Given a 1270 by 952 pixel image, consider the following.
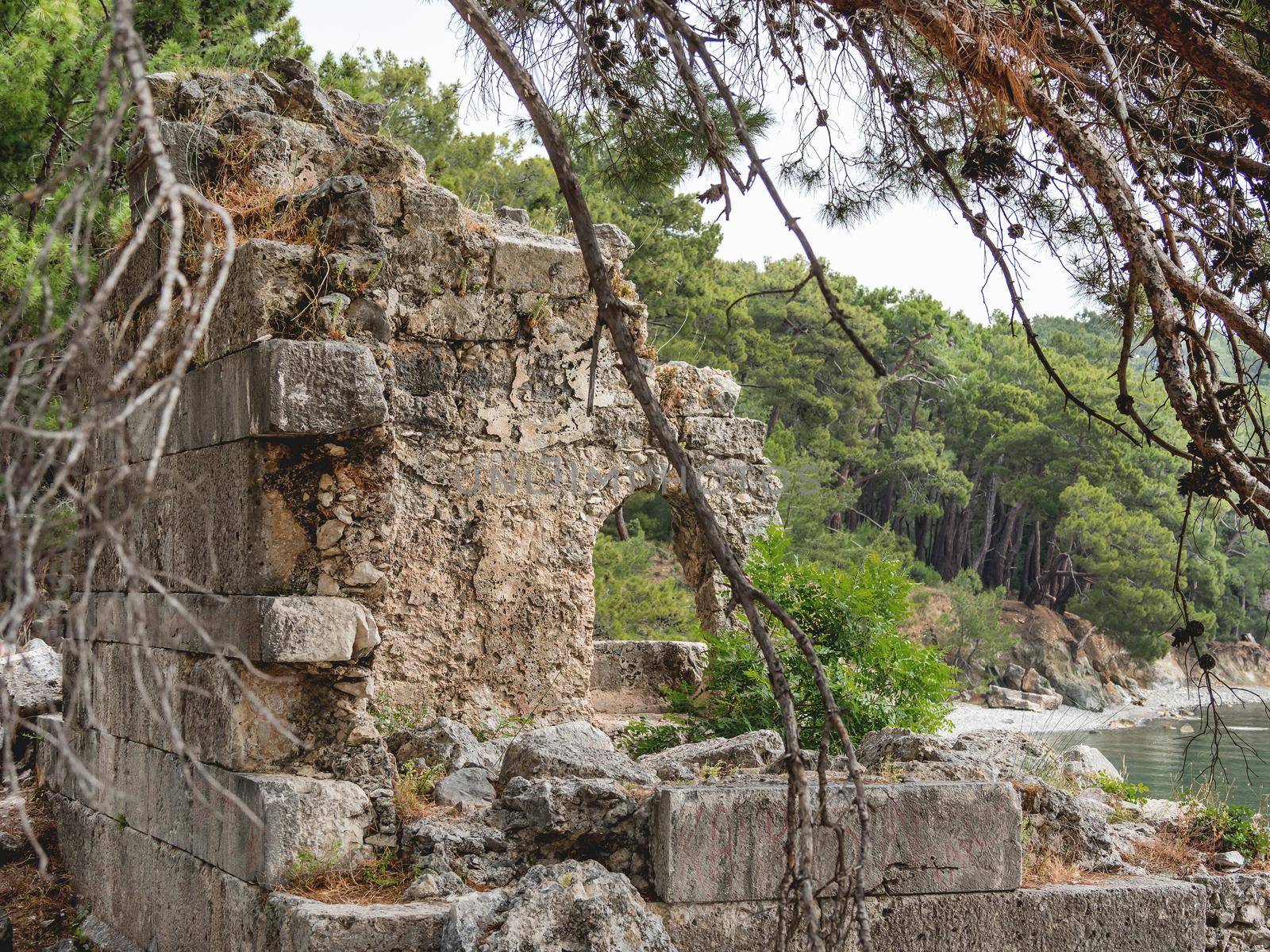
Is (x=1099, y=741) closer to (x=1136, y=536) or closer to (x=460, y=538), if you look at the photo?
(x=1136, y=536)

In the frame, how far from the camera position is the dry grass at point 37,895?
6.93 m

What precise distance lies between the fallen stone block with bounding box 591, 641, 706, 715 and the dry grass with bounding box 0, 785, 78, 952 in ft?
13.4

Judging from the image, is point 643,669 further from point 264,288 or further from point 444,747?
point 264,288

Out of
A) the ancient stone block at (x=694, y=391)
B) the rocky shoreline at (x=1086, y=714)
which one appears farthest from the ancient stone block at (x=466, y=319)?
the rocky shoreline at (x=1086, y=714)

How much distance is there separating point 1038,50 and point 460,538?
469cm

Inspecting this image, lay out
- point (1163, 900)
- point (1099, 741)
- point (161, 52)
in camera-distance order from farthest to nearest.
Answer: point (1099, 741) < point (161, 52) < point (1163, 900)

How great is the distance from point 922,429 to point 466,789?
32603 millimetres

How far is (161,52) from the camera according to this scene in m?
11.6

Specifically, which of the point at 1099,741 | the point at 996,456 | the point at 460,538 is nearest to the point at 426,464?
the point at 460,538

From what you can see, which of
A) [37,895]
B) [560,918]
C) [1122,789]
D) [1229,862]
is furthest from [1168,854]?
[37,895]

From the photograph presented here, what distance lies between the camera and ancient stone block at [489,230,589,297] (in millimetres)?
8000

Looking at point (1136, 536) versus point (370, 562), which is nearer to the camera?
point (370, 562)

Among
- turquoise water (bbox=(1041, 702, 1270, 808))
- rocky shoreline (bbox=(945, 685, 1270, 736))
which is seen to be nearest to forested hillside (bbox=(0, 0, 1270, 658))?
rocky shoreline (bbox=(945, 685, 1270, 736))

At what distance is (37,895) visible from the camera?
734 centimetres
